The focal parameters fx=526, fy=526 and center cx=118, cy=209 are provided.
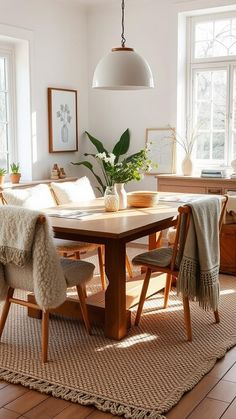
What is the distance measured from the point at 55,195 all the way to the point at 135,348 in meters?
1.63

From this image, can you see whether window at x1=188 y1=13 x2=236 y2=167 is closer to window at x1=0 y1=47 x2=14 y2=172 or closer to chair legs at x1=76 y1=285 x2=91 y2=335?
window at x1=0 y1=47 x2=14 y2=172

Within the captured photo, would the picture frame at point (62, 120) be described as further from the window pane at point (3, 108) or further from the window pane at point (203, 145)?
the window pane at point (203, 145)

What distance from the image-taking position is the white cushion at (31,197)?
3.83 meters

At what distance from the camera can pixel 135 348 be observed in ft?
10.4

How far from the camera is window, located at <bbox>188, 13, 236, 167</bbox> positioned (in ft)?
18.3

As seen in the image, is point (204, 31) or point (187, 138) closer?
point (204, 31)

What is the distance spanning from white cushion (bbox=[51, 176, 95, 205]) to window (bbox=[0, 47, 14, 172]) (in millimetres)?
1250

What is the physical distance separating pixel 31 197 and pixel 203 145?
2561 millimetres

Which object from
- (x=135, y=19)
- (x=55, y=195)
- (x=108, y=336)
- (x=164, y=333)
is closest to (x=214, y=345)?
(x=164, y=333)

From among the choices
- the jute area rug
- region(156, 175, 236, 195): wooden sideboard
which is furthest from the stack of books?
the jute area rug

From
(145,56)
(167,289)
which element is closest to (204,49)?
(145,56)

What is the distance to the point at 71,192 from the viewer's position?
438cm

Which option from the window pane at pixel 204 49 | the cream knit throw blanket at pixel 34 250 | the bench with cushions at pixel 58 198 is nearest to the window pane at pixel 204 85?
the window pane at pixel 204 49

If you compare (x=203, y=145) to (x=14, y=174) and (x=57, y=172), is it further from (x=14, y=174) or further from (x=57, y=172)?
(x=14, y=174)
